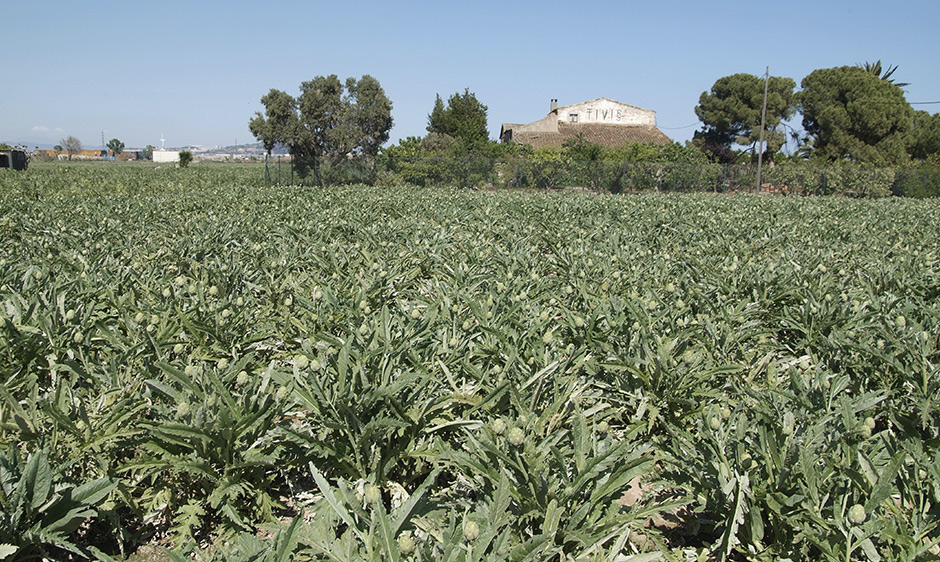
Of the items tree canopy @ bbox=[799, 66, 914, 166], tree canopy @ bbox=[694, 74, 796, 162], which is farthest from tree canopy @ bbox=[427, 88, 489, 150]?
tree canopy @ bbox=[799, 66, 914, 166]

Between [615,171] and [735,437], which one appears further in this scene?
[615,171]

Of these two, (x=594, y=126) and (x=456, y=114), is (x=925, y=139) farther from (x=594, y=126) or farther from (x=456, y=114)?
(x=456, y=114)

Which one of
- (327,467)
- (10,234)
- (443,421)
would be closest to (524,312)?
(443,421)

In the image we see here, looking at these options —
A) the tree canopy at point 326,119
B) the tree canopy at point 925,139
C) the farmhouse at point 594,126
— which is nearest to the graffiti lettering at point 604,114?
the farmhouse at point 594,126

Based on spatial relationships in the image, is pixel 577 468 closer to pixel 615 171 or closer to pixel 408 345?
pixel 408 345

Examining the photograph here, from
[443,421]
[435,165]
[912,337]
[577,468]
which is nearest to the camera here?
[577,468]

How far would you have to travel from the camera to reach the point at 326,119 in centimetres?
3534

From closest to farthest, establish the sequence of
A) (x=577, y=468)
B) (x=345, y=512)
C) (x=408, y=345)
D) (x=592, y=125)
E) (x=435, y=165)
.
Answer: (x=345, y=512) < (x=577, y=468) < (x=408, y=345) < (x=435, y=165) < (x=592, y=125)

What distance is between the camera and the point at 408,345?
321 centimetres

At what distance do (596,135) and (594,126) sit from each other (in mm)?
2658

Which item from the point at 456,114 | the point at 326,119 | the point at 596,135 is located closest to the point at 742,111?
the point at 596,135

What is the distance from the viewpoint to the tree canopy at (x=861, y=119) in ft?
150

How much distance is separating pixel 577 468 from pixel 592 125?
Answer: 59.4m

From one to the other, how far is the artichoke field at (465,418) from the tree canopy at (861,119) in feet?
162
